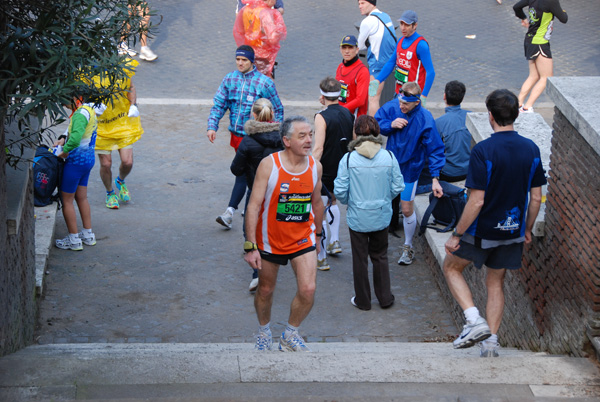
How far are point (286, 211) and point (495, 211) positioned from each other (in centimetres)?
142

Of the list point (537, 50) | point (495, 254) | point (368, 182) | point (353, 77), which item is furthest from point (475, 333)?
point (537, 50)

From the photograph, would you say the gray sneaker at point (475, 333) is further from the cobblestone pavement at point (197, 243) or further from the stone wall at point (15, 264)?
the stone wall at point (15, 264)

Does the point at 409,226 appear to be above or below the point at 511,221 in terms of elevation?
below

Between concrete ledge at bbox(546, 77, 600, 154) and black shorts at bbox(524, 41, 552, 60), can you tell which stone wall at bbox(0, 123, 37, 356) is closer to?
concrete ledge at bbox(546, 77, 600, 154)

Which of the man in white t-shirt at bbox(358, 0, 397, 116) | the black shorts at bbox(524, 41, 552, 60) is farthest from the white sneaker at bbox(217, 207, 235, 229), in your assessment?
the black shorts at bbox(524, 41, 552, 60)

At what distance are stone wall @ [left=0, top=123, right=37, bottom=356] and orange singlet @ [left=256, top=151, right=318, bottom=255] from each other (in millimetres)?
1672

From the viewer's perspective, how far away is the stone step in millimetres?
4305

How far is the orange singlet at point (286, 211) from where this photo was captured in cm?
544

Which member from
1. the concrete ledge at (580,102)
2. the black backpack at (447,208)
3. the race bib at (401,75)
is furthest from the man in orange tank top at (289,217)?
the race bib at (401,75)

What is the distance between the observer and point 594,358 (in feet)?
16.1

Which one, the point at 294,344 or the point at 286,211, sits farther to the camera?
the point at 294,344

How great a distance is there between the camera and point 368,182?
22.0 feet

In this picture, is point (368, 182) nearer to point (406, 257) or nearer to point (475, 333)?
point (406, 257)

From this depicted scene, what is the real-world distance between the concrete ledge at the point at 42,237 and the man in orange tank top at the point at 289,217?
245cm
